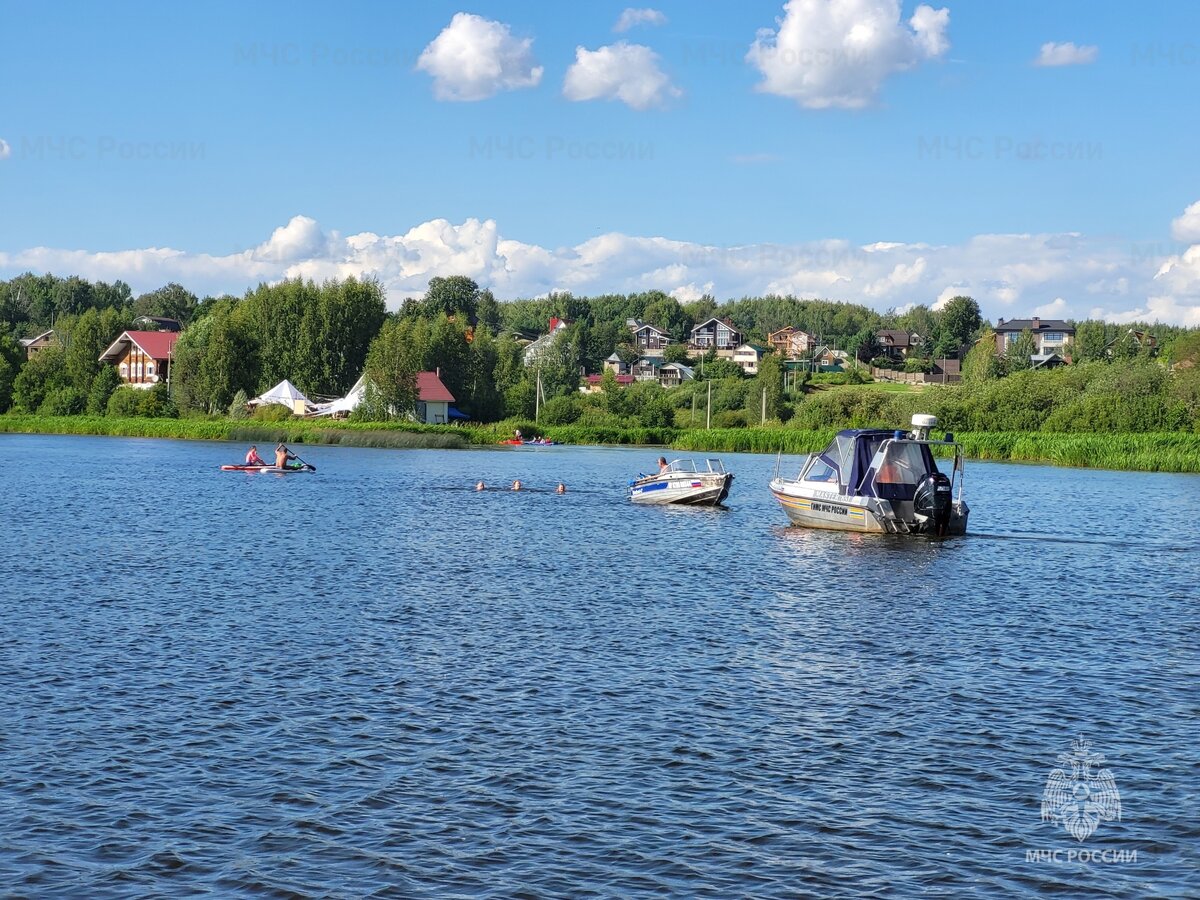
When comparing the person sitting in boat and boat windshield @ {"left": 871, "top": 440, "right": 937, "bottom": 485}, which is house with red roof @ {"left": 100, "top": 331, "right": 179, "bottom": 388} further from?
boat windshield @ {"left": 871, "top": 440, "right": 937, "bottom": 485}

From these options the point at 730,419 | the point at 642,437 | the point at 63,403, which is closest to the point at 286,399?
the point at 63,403

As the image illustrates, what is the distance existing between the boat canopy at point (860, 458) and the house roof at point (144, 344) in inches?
4859

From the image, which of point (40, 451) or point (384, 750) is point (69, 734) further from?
point (40, 451)

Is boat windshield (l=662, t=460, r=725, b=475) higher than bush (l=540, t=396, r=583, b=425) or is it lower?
lower

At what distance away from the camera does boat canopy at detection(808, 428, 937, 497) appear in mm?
45500

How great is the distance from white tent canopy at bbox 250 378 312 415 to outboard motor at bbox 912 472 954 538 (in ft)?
328

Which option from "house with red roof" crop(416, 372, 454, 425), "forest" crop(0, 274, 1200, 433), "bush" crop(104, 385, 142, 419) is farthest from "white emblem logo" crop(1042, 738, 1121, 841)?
"bush" crop(104, 385, 142, 419)

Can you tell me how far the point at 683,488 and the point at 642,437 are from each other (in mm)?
69474

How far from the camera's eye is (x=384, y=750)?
53.5ft

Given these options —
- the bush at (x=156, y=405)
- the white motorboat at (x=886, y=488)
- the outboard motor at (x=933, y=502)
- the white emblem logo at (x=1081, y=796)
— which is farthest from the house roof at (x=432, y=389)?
the white emblem logo at (x=1081, y=796)

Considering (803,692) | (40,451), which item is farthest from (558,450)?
(803,692)

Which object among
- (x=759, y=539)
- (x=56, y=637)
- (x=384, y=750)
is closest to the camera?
(x=384, y=750)

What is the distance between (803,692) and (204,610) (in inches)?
522

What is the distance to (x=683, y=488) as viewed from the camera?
59219mm
